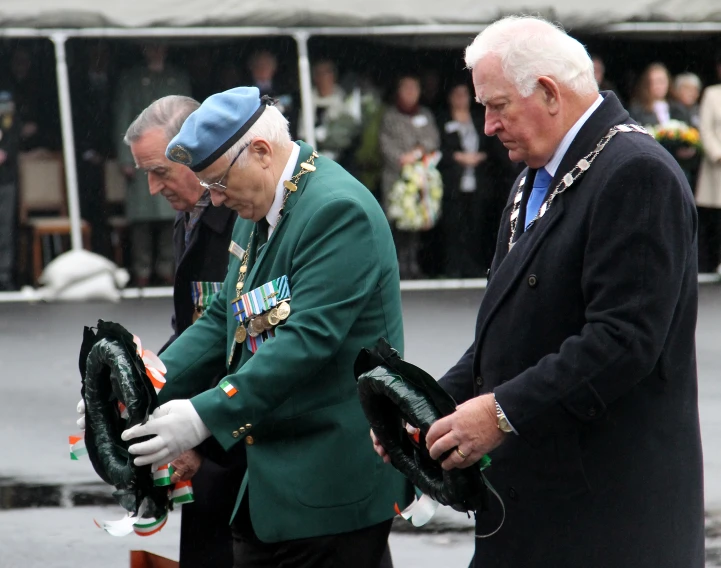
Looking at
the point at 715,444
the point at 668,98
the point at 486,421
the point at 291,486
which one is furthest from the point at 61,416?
the point at 668,98

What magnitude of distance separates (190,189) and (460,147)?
9243mm

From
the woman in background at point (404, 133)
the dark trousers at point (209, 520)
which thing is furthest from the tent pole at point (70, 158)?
the dark trousers at point (209, 520)

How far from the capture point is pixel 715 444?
739cm

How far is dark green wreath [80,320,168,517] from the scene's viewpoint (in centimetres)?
329

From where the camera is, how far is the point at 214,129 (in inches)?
131

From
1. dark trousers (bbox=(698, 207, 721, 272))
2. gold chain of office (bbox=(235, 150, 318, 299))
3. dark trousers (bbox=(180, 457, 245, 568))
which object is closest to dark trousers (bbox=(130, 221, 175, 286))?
dark trousers (bbox=(698, 207, 721, 272))

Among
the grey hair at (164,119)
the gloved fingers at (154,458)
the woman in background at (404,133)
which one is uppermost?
the grey hair at (164,119)

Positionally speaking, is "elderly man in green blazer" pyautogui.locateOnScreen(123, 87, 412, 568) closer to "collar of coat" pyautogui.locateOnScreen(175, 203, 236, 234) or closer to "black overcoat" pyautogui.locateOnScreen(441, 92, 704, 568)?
"black overcoat" pyautogui.locateOnScreen(441, 92, 704, 568)

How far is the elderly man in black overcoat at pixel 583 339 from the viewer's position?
2.73 meters

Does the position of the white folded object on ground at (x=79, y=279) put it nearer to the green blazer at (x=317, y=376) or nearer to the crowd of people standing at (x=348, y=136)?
the crowd of people standing at (x=348, y=136)

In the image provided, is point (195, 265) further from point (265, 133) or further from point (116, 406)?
point (265, 133)

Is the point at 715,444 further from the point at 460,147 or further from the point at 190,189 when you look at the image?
the point at 460,147

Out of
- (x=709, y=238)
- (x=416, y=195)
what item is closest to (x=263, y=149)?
(x=416, y=195)

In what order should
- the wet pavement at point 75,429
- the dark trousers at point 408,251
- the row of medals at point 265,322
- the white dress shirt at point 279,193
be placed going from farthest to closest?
1. the dark trousers at point 408,251
2. the wet pavement at point 75,429
3. the white dress shirt at point 279,193
4. the row of medals at point 265,322
